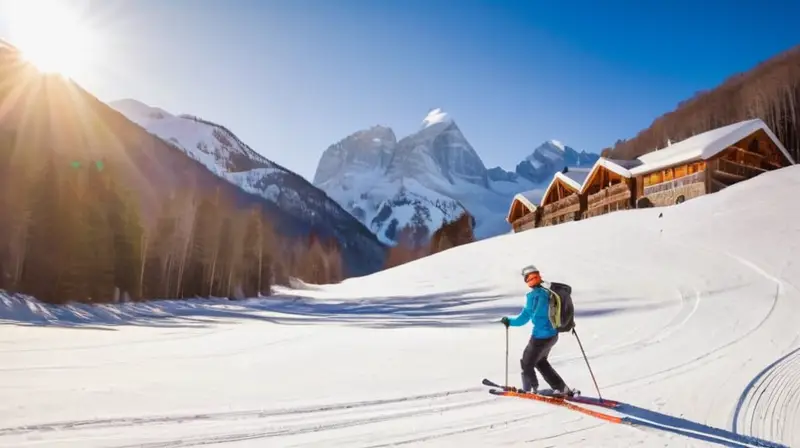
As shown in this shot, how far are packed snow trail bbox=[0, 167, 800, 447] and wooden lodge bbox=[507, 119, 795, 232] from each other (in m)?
18.5

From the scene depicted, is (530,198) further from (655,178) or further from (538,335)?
(538,335)

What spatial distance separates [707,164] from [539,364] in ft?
137

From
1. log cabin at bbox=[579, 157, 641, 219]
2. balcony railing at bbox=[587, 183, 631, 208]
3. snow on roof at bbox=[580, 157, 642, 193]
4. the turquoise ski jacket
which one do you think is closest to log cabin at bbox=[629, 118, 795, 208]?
snow on roof at bbox=[580, 157, 642, 193]

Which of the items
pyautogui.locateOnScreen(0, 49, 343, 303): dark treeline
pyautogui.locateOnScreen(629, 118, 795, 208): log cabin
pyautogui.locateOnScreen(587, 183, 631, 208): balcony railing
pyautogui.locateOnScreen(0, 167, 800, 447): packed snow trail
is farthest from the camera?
pyautogui.locateOnScreen(587, 183, 631, 208): balcony railing

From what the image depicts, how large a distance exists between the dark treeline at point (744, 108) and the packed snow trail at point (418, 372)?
49.1 metres

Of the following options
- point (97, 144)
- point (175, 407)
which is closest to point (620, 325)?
point (175, 407)

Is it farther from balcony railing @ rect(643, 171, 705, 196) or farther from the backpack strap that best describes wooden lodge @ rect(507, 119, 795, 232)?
the backpack strap

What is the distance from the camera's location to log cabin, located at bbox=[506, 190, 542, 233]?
6550 cm

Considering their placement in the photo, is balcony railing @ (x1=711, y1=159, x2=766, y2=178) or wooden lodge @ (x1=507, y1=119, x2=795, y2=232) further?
balcony railing @ (x1=711, y1=159, x2=766, y2=178)

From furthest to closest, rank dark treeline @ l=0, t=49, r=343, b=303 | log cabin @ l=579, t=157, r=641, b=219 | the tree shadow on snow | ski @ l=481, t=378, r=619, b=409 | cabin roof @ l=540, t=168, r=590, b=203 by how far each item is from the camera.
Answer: cabin roof @ l=540, t=168, r=590, b=203 → log cabin @ l=579, t=157, r=641, b=219 → dark treeline @ l=0, t=49, r=343, b=303 → the tree shadow on snow → ski @ l=481, t=378, r=619, b=409

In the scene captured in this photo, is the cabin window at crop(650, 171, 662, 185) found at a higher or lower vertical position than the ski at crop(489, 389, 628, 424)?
higher

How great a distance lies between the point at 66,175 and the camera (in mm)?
32312

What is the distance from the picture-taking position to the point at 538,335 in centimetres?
719

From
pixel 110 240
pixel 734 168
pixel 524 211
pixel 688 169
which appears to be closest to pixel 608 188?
pixel 688 169
